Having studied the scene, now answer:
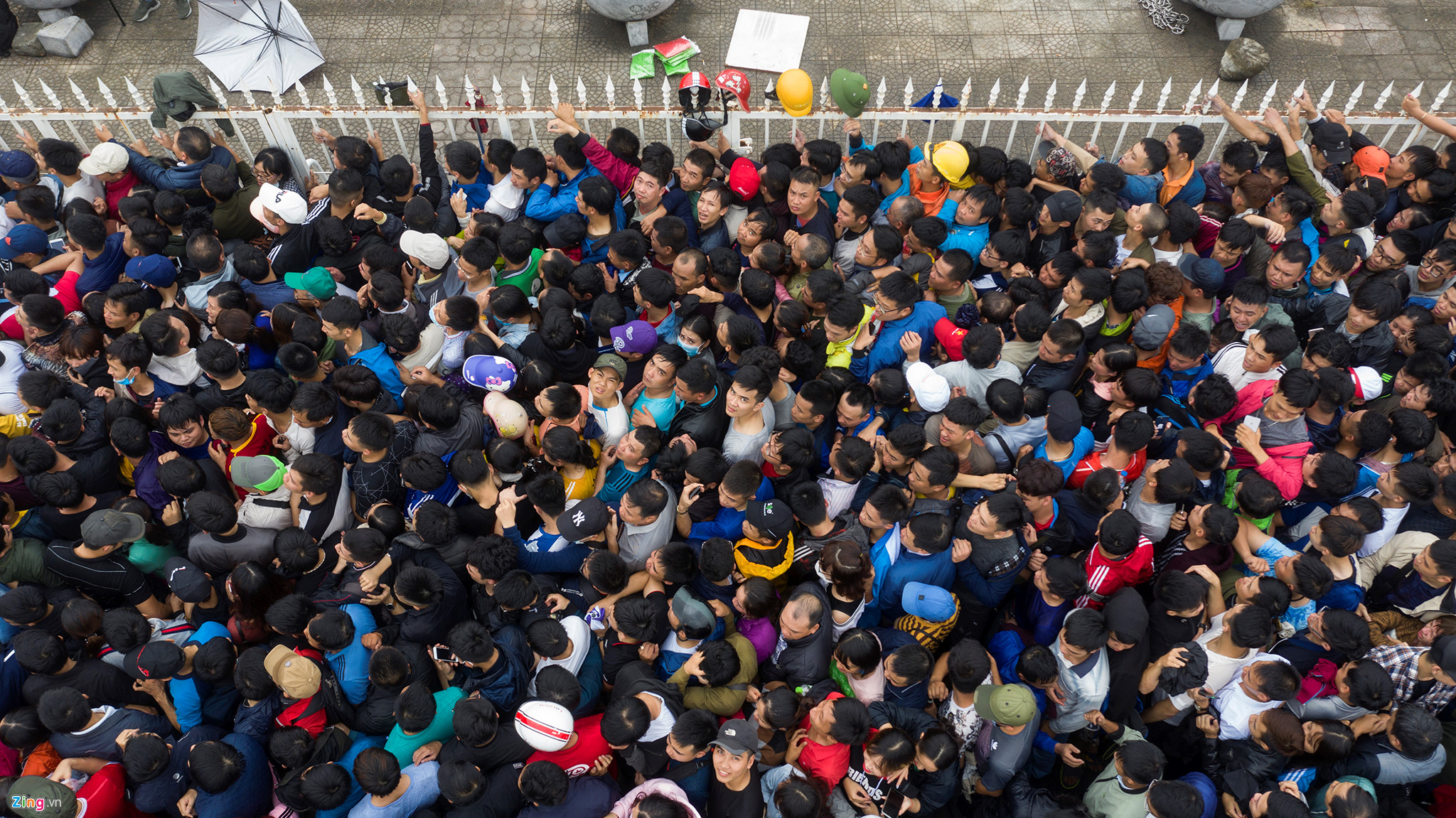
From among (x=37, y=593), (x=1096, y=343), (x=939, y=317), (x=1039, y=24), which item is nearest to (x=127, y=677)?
(x=37, y=593)

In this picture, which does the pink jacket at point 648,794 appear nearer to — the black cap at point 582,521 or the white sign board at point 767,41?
the black cap at point 582,521

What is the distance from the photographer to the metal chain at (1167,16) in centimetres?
1003

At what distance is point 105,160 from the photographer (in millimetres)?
6430

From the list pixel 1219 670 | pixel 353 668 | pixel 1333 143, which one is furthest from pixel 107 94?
pixel 1333 143

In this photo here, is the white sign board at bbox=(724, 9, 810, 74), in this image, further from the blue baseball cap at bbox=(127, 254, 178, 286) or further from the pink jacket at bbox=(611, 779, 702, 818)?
the pink jacket at bbox=(611, 779, 702, 818)

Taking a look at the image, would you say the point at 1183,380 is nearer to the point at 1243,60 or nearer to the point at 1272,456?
the point at 1272,456

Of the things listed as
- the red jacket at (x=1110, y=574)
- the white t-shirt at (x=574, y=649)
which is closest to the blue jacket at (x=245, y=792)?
the white t-shirt at (x=574, y=649)

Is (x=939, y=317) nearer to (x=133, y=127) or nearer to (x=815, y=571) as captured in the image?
(x=815, y=571)

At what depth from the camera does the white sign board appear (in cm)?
975

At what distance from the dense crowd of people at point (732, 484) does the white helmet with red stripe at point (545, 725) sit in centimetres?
2

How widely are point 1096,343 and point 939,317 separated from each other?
1056 millimetres

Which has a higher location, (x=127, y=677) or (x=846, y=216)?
(x=846, y=216)

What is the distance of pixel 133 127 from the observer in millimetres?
9336

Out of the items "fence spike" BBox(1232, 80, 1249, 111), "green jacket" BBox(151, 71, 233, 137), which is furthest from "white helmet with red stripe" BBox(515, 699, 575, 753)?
"fence spike" BBox(1232, 80, 1249, 111)
